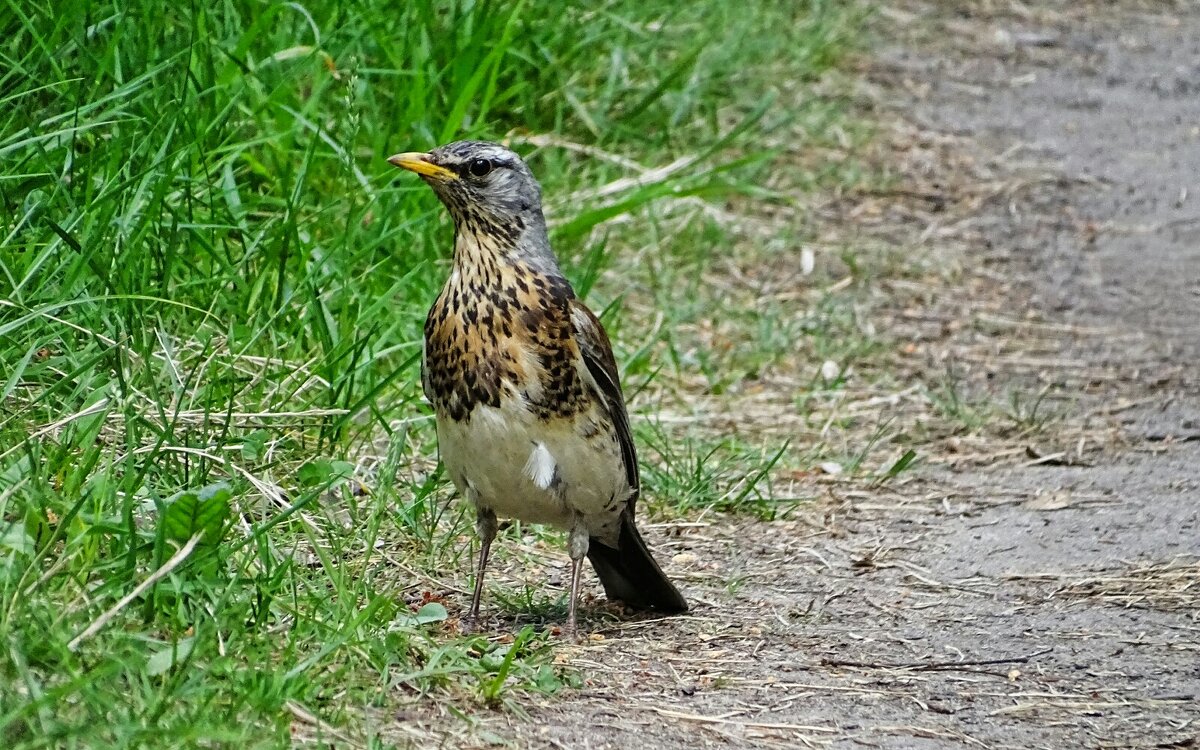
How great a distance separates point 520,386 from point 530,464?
8.3 inches

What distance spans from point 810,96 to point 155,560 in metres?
7.39

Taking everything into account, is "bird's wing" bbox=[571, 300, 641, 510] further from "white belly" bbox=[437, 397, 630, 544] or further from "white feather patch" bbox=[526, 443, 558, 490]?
"white feather patch" bbox=[526, 443, 558, 490]

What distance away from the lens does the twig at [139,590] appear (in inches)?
141

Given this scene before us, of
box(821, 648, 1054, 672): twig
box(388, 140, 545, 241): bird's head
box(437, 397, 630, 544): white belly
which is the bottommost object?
box(821, 648, 1054, 672): twig

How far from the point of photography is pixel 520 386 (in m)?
4.57

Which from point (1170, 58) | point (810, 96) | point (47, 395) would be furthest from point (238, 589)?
point (1170, 58)

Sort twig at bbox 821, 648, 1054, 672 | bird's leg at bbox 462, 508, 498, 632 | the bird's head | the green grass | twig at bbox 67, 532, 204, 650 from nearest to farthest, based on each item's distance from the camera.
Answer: twig at bbox 67, 532, 204, 650, the green grass, twig at bbox 821, 648, 1054, 672, bird's leg at bbox 462, 508, 498, 632, the bird's head

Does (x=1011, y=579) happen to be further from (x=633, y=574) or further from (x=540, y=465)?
(x=540, y=465)

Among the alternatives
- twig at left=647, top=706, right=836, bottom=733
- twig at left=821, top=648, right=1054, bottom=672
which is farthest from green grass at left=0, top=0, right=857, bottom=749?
twig at left=821, top=648, right=1054, bottom=672

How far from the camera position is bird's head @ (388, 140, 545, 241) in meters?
4.88

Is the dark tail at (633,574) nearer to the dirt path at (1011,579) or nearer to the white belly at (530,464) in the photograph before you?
the dirt path at (1011,579)

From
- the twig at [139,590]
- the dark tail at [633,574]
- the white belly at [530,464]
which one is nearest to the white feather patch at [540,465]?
the white belly at [530,464]

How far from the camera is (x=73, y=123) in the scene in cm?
536

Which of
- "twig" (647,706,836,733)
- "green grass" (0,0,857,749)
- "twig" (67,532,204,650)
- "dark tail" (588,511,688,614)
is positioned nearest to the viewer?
"twig" (67,532,204,650)
